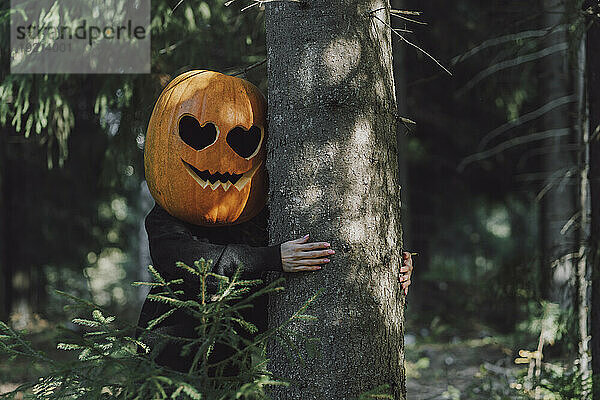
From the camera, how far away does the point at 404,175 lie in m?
9.59

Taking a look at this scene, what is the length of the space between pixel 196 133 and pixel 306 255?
912 mm

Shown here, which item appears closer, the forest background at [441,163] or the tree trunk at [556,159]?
the forest background at [441,163]

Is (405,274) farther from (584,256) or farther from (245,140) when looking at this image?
(584,256)

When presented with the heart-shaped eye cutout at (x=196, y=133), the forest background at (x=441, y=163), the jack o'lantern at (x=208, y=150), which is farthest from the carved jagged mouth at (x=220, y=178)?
the forest background at (x=441, y=163)

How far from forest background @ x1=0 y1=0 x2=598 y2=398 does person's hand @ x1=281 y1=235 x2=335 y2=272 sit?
1652 mm

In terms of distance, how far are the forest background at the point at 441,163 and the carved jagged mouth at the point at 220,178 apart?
134 cm

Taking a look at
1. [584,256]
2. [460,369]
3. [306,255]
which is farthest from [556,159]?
[306,255]

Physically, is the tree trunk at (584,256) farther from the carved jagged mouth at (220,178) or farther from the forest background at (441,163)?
the carved jagged mouth at (220,178)

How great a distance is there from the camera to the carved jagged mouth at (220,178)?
311 cm

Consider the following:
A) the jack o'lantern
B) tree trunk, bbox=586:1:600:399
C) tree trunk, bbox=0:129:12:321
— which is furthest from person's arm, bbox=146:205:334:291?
tree trunk, bbox=0:129:12:321

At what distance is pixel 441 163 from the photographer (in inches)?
465

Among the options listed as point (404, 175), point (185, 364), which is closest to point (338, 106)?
point (185, 364)

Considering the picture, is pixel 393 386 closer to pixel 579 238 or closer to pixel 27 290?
pixel 579 238

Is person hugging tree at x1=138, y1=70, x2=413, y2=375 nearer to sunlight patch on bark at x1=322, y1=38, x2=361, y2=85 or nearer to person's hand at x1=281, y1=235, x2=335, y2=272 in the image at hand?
person's hand at x1=281, y1=235, x2=335, y2=272
